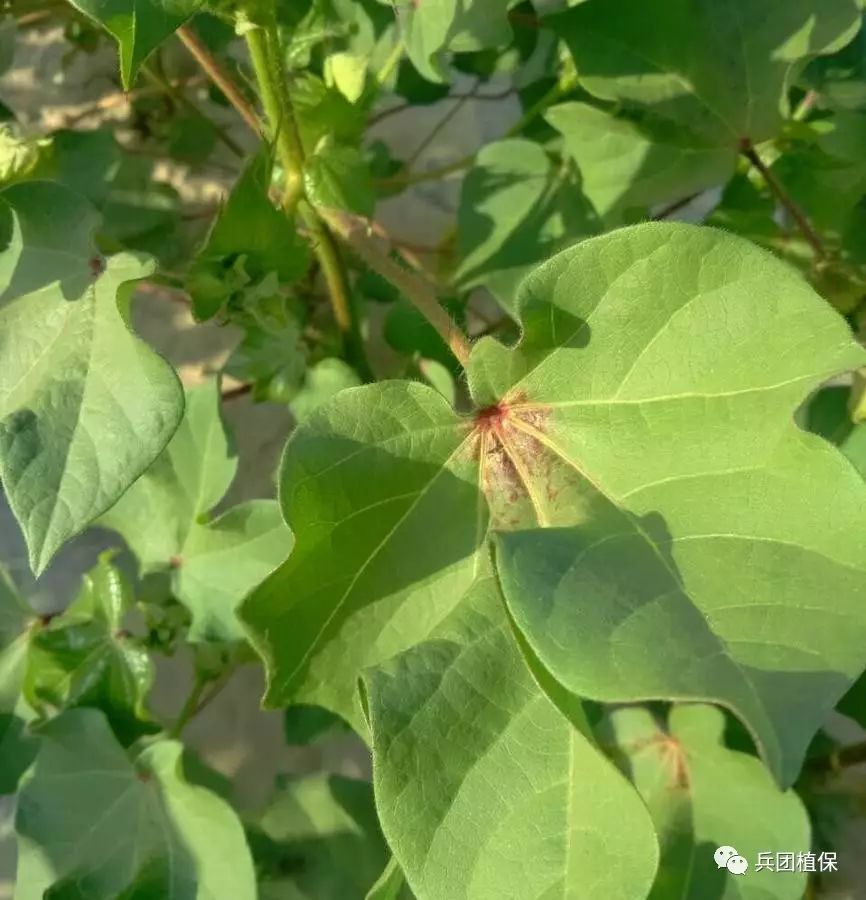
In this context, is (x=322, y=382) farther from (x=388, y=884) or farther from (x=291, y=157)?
(x=388, y=884)

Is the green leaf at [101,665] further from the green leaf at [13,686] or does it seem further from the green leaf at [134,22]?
the green leaf at [134,22]

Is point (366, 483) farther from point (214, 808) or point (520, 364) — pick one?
point (214, 808)

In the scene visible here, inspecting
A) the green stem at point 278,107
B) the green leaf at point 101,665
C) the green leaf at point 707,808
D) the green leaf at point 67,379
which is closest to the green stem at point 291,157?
the green stem at point 278,107

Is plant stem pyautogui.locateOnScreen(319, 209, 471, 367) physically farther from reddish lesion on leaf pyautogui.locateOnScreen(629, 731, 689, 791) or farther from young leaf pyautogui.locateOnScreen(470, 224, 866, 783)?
reddish lesion on leaf pyautogui.locateOnScreen(629, 731, 689, 791)

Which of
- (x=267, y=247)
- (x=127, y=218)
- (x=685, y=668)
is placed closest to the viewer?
(x=685, y=668)

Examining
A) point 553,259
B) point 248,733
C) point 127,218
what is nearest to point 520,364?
point 553,259

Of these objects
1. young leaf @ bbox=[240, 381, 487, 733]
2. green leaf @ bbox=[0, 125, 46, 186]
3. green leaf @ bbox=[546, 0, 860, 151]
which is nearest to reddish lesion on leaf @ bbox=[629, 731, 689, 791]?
young leaf @ bbox=[240, 381, 487, 733]
